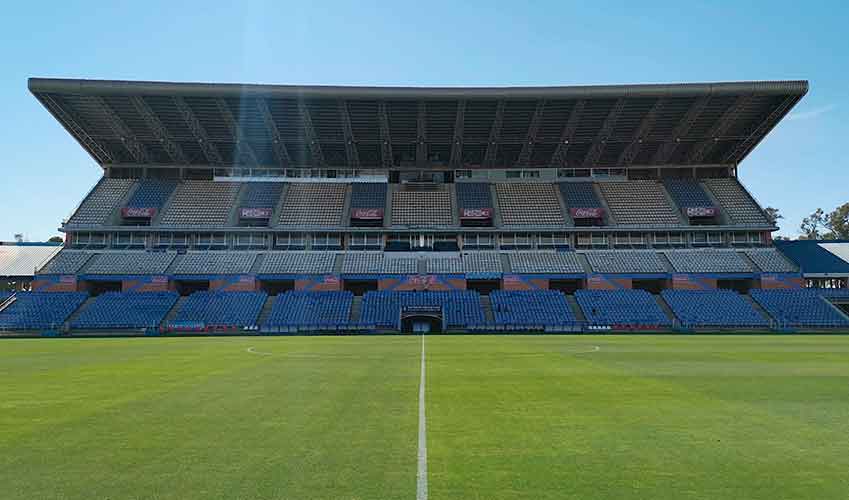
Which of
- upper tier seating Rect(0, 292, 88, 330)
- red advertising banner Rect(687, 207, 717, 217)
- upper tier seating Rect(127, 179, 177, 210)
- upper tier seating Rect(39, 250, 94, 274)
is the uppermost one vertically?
upper tier seating Rect(127, 179, 177, 210)

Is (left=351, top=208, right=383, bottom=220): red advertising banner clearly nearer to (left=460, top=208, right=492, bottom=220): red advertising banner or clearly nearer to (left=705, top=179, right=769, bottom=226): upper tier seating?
(left=460, top=208, right=492, bottom=220): red advertising banner

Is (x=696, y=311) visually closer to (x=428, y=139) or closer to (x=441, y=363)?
(x=428, y=139)

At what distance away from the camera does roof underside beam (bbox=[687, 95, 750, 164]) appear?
61281mm

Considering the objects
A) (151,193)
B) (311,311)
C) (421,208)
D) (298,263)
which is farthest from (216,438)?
(151,193)

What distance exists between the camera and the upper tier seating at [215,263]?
2355 inches

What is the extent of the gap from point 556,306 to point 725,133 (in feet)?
97.1

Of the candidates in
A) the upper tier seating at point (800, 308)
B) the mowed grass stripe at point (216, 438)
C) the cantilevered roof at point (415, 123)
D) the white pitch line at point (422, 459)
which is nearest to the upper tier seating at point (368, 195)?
the cantilevered roof at point (415, 123)

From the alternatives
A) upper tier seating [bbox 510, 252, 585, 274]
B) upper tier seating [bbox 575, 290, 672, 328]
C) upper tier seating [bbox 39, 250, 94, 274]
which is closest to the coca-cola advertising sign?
upper tier seating [bbox 510, 252, 585, 274]

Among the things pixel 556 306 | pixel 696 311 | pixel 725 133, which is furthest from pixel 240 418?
pixel 725 133

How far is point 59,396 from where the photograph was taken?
1377cm

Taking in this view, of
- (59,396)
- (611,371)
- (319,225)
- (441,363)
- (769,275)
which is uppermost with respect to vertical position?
(319,225)

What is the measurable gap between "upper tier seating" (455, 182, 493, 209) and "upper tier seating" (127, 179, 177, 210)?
33.5 metres

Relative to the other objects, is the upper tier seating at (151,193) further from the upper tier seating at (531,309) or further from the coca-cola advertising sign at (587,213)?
the coca-cola advertising sign at (587,213)

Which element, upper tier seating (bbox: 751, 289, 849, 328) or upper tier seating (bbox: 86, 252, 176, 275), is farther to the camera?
upper tier seating (bbox: 86, 252, 176, 275)
